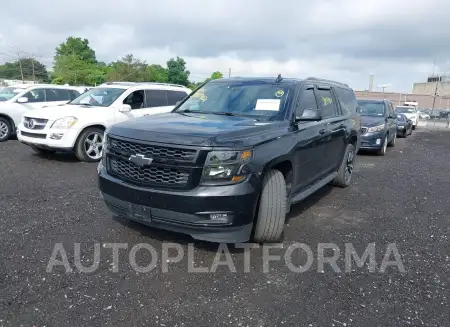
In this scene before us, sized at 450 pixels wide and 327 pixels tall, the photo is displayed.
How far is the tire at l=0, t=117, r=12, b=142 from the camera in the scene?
36.1ft

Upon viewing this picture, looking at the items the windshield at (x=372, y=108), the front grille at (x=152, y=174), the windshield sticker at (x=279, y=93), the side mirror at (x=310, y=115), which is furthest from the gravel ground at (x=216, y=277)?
the windshield at (x=372, y=108)

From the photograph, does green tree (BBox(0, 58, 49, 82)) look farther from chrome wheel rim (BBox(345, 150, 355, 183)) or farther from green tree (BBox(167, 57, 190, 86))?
chrome wheel rim (BBox(345, 150, 355, 183))

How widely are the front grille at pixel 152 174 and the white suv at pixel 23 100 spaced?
888 cm

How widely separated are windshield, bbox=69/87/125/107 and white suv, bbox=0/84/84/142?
2985 mm

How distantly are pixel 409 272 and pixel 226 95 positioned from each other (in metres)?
2.99

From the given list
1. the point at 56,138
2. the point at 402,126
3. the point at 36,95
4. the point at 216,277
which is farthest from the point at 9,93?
the point at 402,126

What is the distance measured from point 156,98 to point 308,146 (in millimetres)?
5960

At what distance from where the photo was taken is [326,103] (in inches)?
219

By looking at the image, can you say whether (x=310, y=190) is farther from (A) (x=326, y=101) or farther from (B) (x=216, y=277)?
(B) (x=216, y=277)

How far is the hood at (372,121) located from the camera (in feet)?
35.7

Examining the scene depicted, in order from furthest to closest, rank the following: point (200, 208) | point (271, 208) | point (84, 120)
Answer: point (84, 120) → point (271, 208) → point (200, 208)

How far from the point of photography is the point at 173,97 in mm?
10164

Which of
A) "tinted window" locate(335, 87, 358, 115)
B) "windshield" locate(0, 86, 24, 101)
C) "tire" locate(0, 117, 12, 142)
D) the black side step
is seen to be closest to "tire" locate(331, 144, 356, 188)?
the black side step

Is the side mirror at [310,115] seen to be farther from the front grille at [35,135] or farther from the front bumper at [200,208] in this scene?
the front grille at [35,135]
